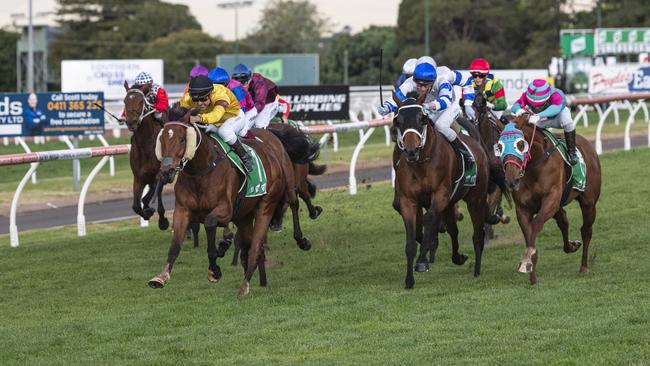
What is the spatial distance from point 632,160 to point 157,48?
238 feet

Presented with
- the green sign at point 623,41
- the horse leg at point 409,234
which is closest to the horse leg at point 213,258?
the horse leg at point 409,234

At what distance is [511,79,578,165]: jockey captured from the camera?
1055 centimetres

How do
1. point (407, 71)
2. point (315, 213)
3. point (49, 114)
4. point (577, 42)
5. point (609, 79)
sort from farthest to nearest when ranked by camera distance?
point (577, 42) < point (609, 79) < point (49, 114) < point (315, 213) < point (407, 71)

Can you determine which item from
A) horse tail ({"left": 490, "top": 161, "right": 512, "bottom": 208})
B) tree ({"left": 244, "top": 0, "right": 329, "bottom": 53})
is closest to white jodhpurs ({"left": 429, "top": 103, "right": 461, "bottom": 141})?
horse tail ({"left": 490, "top": 161, "right": 512, "bottom": 208})

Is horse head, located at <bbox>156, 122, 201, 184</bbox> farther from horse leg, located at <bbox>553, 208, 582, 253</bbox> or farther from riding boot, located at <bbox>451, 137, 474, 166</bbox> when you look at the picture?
horse leg, located at <bbox>553, 208, 582, 253</bbox>

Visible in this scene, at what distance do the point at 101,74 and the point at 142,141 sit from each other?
44.1 meters

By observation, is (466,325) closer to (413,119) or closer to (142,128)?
(413,119)

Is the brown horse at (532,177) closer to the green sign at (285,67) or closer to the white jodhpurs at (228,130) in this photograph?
the white jodhpurs at (228,130)

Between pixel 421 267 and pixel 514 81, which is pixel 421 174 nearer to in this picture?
pixel 421 267

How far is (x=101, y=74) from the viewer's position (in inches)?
2180

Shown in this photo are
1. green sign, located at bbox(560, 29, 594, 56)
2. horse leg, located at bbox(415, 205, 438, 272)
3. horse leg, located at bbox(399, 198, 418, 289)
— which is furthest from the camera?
green sign, located at bbox(560, 29, 594, 56)

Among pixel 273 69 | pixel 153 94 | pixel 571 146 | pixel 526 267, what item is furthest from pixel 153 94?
pixel 273 69

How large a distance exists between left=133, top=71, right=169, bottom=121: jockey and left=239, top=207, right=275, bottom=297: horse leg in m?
2.16

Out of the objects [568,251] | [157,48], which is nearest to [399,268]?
[568,251]
